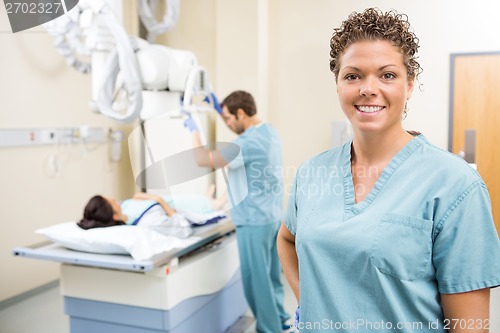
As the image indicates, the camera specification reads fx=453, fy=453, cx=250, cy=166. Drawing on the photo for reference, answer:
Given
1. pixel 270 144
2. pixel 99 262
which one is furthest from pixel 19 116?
pixel 270 144

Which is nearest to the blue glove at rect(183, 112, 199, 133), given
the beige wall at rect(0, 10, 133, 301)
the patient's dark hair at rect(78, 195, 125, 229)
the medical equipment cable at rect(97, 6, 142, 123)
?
the medical equipment cable at rect(97, 6, 142, 123)

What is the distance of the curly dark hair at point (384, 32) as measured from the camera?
2.33 feet

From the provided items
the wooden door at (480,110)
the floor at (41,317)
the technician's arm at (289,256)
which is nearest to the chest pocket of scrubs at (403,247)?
the wooden door at (480,110)

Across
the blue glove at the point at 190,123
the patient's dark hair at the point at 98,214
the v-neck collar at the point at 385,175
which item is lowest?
the patient's dark hair at the point at 98,214

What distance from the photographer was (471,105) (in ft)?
2.78

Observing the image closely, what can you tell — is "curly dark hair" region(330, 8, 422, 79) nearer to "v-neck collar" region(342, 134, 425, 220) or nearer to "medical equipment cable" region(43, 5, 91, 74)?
"v-neck collar" region(342, 134, 425, 220)

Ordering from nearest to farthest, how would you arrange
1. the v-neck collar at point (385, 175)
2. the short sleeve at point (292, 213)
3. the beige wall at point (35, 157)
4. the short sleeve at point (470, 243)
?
the short sleeve at point (470, 243)
the v-neck collar at point (385, 175)
the short sleeve at point (292, 213)
the beige wall at point (35, 157)

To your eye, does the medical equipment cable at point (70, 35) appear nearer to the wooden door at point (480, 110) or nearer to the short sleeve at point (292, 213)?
the short sleeve at point (292, 213)

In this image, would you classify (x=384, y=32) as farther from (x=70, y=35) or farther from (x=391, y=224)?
(x=70, y=35)

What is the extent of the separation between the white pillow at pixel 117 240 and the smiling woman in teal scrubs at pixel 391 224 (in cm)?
95

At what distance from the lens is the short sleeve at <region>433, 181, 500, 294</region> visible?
26.2 inches

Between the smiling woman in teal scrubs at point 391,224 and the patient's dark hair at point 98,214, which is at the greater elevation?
the smiling woman in teal scrubs at point 391,224

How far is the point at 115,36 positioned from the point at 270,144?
78 centimetres

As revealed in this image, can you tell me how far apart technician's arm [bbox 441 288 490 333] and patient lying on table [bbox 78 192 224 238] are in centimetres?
135
